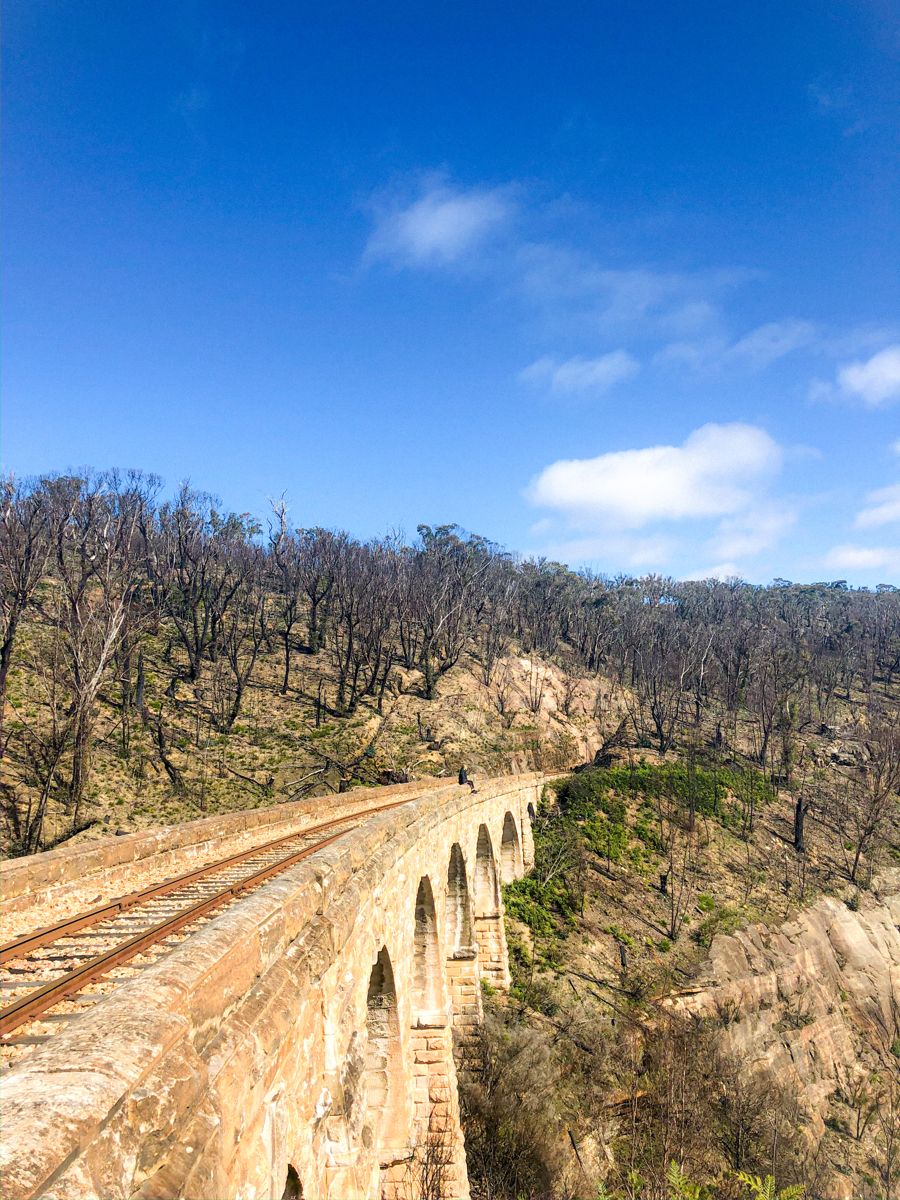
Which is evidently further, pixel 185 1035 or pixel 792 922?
pixel 792 922

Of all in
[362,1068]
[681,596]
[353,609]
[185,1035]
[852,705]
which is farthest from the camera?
[681,596]

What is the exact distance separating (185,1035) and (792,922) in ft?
122

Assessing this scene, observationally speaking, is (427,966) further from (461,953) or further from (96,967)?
(96,967)

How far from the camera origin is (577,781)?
135 feet

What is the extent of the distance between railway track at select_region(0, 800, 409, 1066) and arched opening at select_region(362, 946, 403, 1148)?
8.07 feet

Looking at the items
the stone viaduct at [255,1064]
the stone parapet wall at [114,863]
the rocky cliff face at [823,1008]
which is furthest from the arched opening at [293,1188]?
the rocky cliff face at [823,1008]

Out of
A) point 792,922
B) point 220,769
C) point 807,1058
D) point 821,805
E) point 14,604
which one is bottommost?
point 807,1058

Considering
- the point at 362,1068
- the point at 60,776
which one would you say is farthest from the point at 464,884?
the point at 60,776

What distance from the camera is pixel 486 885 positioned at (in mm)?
26922

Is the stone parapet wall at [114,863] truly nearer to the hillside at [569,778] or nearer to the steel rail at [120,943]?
the steel rail at [120,943]

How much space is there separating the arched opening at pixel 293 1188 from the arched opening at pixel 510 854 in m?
27.1

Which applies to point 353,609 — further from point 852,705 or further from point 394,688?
point 852,705

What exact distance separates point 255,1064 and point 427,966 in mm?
11499

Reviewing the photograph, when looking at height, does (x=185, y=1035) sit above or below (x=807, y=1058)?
above
